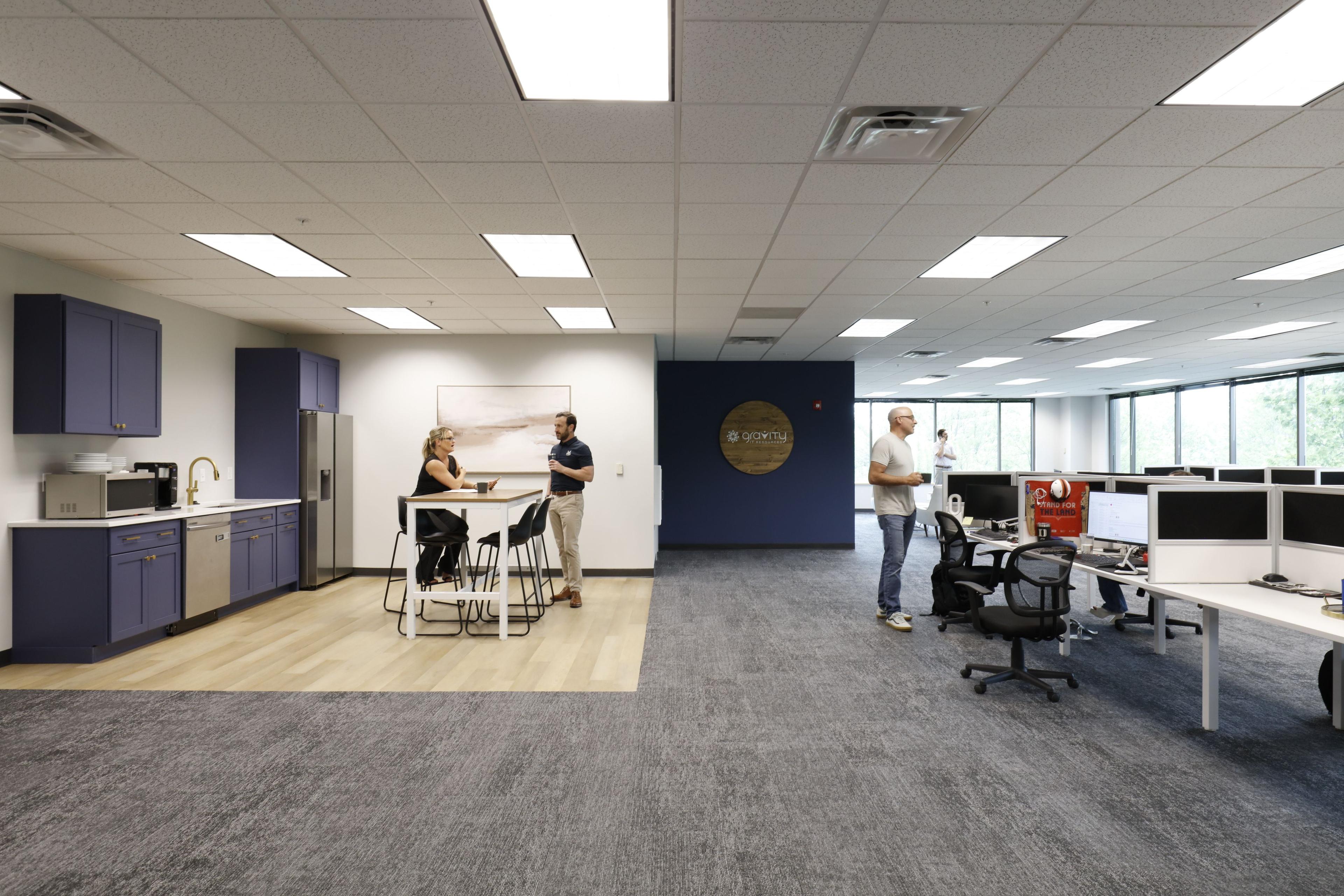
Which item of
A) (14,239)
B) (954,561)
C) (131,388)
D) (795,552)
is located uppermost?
(14,239)

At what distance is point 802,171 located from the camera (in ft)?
9.84

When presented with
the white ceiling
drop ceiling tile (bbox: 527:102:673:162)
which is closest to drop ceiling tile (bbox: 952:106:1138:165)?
the white ceiling

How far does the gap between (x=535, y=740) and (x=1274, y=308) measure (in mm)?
6979

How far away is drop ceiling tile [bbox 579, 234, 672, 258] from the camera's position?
390cm

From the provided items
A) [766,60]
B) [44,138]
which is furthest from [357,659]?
[766,60]

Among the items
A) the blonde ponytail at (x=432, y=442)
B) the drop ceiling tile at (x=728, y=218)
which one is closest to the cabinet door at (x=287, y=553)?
the blonde ponytail at (x=432, y=442)

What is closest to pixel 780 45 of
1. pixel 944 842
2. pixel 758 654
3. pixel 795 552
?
pixel 944 842

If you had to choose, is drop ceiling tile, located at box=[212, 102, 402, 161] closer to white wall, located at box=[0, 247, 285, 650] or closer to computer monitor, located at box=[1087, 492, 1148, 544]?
white wall, located at box=[0, 247, 285, 650]

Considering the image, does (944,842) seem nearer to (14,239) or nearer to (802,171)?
(802,171)

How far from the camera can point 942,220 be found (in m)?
3.60

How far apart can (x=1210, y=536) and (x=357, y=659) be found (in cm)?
476

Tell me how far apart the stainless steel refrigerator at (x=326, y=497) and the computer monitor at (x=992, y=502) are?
18.9ft

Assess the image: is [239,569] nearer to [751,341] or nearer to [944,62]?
[751,341]

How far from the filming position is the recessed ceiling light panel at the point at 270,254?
3.94m
